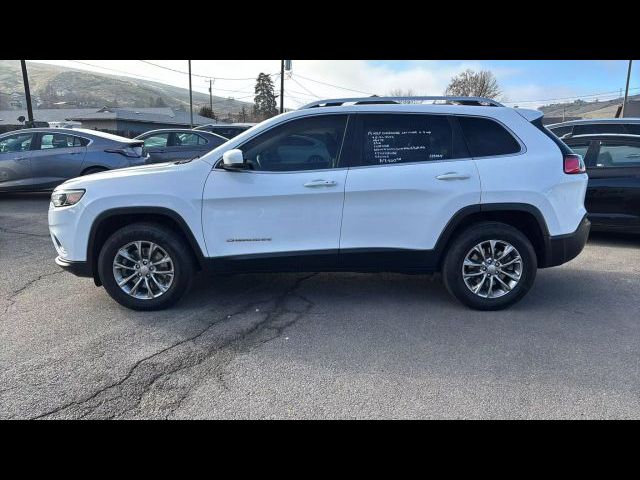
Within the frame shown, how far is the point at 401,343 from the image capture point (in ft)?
11.3

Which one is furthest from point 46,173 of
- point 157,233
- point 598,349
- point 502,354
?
point 598,349

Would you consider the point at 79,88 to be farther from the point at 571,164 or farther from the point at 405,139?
the point at 571,164

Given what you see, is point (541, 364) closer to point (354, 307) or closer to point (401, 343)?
point (401, 343)

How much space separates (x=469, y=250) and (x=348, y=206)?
1.23 metres

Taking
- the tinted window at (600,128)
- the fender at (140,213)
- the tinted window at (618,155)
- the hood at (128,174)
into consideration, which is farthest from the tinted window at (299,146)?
the tinted window at (600,128)

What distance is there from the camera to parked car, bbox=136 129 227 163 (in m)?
11.9

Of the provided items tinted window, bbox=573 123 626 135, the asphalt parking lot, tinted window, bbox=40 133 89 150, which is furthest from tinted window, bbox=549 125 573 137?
tinted window, bbox=40 133 89 150

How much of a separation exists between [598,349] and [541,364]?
609 mm

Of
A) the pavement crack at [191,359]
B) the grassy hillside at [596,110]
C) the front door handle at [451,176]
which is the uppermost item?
the grassy hillside at [596,110]

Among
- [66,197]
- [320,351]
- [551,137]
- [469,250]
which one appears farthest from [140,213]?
[551,137]

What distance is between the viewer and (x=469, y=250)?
4.01 meters

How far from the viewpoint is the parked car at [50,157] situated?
9273 millimetres

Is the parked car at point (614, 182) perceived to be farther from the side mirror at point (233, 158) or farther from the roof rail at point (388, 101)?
the side mirror at point (233, 158)

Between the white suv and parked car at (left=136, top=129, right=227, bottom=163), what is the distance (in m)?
8.30
